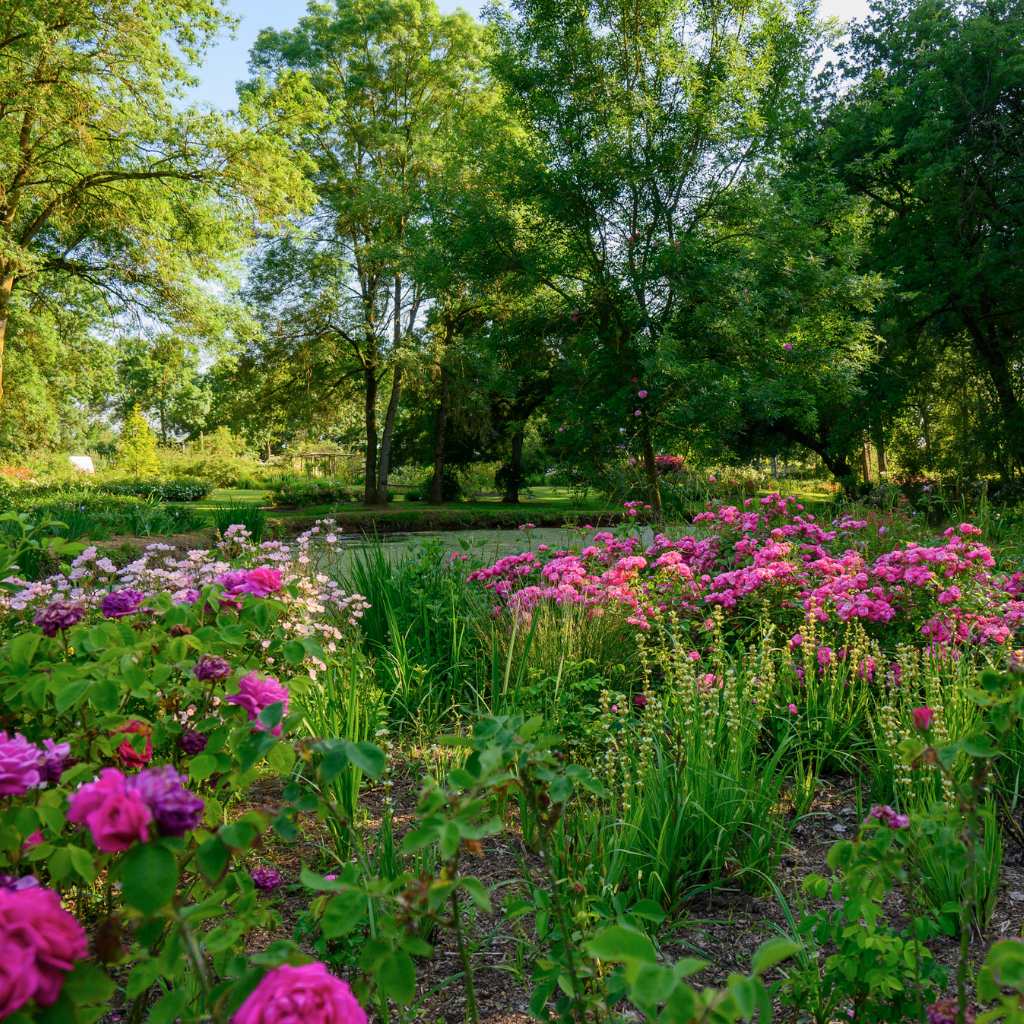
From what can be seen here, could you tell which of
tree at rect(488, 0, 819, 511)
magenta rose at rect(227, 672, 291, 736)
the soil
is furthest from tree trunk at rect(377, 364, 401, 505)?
magenta rose at rect(227, 672, 291, 736)

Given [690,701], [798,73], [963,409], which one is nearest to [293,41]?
[798,73]

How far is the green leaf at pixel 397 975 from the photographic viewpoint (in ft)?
2.43

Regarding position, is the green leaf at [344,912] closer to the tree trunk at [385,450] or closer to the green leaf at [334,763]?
the green leaf at [334,763]

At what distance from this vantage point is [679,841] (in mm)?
1879

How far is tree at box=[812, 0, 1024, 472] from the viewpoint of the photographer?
13.6 m

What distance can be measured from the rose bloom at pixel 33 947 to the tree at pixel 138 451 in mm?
22687

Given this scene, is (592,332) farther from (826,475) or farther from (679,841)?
(826,475)

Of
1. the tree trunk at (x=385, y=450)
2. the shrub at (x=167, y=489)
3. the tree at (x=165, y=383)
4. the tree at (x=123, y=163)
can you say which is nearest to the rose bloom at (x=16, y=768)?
the tree at (x=123, y=163)

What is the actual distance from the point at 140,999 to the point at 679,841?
4.29ft

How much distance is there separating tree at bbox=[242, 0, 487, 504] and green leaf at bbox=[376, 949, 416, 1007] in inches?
600

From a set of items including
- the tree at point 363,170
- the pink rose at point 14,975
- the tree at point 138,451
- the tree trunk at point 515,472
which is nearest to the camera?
the pink rose at point 14,975

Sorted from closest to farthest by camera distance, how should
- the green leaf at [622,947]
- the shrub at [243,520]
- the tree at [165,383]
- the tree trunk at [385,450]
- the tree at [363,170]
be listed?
the green leaf at [622,947]
the shrub at [243,520]
the tree at [165,383]
the tree at [363,170]
the tree trunk at [385,450]

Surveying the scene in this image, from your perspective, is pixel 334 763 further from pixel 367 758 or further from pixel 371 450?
pixel 371 450

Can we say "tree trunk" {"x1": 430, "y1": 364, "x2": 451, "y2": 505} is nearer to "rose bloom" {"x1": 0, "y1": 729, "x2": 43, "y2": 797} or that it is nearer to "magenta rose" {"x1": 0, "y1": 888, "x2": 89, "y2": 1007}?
"rose bloom" {"x1": 0, "y1": 729, "x2": 43, "y2": 797}
